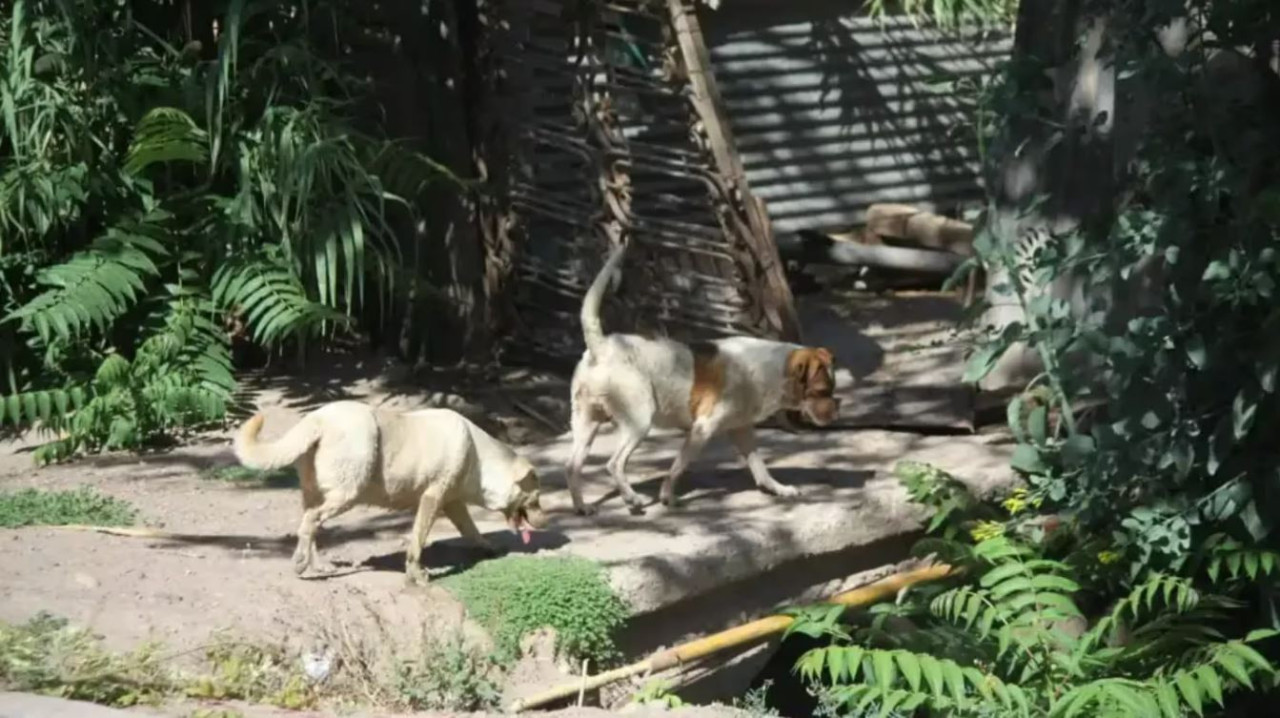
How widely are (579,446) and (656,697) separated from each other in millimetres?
1561

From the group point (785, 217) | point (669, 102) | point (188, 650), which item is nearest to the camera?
point (188, 650)

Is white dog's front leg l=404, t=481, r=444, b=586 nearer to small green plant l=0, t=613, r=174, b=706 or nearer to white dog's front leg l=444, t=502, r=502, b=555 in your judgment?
white dog's front leg l=444, t=502, r=502, b=555

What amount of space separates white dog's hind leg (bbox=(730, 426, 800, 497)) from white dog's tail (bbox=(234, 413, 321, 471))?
2.36 metres

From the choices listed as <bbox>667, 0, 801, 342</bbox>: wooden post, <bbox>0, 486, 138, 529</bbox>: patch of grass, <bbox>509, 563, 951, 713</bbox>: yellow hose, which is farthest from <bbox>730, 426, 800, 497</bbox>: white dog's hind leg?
<bbox>0, 486, 138, 529</bbox>: patch of grass

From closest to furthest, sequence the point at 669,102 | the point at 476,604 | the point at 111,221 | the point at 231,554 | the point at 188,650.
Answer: the point at 188,650, the point at 476,604, the point at 231,554, the point at 111,221, the point at 669,102

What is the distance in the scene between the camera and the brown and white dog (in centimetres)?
834

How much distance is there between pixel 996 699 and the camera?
23.9 feet

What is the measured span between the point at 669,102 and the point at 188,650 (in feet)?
22.3

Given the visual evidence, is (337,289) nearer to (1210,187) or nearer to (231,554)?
(231,554)

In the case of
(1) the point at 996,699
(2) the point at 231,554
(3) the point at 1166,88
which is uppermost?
(3) the point at 1166,88

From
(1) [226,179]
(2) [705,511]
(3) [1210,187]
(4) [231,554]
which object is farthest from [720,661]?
(1) [226,179]

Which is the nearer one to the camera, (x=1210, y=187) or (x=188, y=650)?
(x=188, y=650)

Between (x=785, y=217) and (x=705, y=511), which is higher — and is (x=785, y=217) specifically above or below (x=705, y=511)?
above

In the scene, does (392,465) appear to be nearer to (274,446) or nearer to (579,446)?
(274,446)
